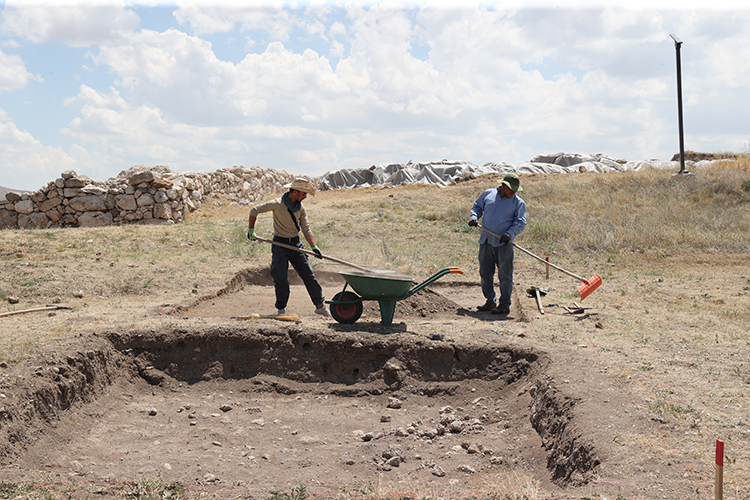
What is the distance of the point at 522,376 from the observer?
16.2 feet

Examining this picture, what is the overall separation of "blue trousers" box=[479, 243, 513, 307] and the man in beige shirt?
2155 millimetres

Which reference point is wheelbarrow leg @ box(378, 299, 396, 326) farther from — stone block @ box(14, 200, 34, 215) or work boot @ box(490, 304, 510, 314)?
stone block @ box(14, 200, 34, 215)

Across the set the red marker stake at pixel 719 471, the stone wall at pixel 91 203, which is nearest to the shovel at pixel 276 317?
the red marker stake at pixel 719 471

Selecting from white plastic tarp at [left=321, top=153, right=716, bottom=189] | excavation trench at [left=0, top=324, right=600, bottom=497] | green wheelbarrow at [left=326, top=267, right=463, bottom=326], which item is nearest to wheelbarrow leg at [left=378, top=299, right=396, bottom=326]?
green wheelbarrow at [left=326, top=267, right=463, bottom=326]

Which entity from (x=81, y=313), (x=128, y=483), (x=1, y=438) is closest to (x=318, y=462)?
(x=128, y=483)

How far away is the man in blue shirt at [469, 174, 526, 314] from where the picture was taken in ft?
22.3

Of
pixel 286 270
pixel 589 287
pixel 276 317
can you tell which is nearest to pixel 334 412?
Result: pixel 276 317

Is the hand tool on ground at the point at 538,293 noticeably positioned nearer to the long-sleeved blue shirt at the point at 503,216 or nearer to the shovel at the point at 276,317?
the long-sleeved blue shirt at the point at 503,216

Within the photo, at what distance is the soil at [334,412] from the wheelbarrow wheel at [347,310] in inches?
6.2

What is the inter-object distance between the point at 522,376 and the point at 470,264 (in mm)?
5910

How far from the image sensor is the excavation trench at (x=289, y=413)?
3.54 m

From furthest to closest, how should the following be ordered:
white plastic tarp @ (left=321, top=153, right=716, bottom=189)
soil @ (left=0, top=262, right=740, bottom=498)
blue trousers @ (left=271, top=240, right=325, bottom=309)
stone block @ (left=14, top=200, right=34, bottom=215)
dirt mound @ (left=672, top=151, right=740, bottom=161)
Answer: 1. dirt mound @ (left=672, top=151, right=740, bottom=161)
2. white plastic tarp @ (left=321, top=153, right=716, bottom=189)
3. stone block @ (left=14, top=200, right=34, bottom=215)
4. blue trousers @ (left=271, top=240, right=325, bottom=309)
5. soil @ (left=0, top=262, right=740, bottom=498)

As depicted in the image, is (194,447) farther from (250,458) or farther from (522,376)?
(522,376)

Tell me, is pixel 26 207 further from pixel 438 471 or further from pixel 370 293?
pixel 438 471
